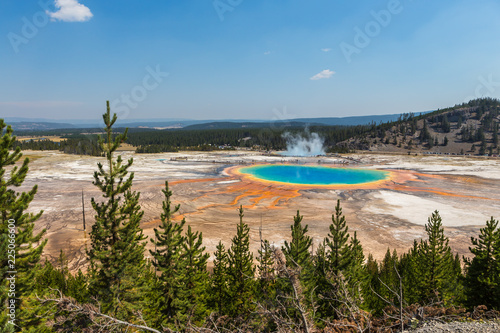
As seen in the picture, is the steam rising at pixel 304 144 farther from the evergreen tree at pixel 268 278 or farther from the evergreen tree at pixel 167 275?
the evergreen tree at pixel 268 278

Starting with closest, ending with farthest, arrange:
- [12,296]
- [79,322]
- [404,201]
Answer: [12,296]
[79,322]
[404,201]

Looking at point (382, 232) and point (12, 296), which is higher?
point (12, 296)

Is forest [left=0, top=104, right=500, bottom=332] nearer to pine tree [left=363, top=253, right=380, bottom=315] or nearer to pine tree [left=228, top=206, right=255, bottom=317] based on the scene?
pine tree [left=228, top=206, right=255, bottom=317]

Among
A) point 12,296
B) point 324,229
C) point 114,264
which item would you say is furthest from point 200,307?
point 324,229

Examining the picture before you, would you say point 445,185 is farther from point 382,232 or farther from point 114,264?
point 114,264

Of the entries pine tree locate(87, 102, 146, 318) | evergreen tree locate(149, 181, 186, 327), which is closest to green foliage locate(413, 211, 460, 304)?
evergreen tree locate(149, 181, 186, 327)

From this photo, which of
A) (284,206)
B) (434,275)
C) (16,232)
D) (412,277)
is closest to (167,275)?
(16,232)
